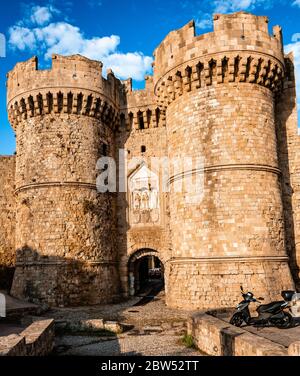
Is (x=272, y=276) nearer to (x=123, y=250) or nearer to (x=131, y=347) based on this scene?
(x=131, y=347)

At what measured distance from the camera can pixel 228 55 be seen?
11273mm

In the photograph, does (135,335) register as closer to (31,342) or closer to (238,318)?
(238,318)

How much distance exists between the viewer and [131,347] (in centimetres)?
743

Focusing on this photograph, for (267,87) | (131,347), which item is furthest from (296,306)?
(267,87)

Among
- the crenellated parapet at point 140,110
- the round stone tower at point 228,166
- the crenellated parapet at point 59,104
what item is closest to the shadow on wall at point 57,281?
the round stone tower at point 228,166

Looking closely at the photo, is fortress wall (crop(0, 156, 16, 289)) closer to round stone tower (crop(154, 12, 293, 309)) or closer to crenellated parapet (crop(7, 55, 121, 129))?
crenellated parapet (crop(7, 55, 121, 129))

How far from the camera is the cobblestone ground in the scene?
7227mm

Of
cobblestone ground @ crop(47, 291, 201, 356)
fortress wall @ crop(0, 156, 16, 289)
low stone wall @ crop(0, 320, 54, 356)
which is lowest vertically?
cobblestone ground @ crop(47, 291, 201, 356)

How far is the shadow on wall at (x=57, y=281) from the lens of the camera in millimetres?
12688

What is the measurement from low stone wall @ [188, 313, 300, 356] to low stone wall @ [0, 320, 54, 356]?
2.91m

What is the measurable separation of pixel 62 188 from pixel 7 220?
147 inches

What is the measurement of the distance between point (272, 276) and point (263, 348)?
620 cm

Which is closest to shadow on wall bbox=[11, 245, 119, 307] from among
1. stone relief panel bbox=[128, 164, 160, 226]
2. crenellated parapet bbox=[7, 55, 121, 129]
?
stone relief panel bbox=[128, 164, 160, 226]

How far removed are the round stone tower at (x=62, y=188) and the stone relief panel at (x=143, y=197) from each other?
1046mm
